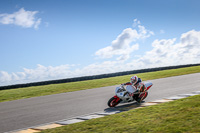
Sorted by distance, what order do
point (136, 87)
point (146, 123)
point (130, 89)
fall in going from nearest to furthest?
point (146, 123) → point (130, 89) → point (136, 87)

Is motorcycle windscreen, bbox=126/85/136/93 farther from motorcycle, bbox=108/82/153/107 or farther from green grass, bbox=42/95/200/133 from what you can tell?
green grass, bbox=42/95/200/133

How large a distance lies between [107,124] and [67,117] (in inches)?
94.9

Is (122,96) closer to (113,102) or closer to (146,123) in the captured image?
(113,102)

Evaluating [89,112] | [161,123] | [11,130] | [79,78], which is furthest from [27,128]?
[79,78]

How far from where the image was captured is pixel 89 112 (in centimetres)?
905

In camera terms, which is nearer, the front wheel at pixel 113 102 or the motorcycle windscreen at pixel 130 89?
the front wheel at pixel 113 102

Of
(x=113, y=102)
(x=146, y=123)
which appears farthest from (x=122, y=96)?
(x=146, y=123)

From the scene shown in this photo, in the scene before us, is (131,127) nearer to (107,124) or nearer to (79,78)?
(107,124)

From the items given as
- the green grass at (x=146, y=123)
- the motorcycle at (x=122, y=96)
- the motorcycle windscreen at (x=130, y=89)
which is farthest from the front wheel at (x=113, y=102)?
the green grass at (x=146, y=123)

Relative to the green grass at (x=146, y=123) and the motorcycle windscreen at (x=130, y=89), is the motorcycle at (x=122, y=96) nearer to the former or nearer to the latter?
the motorcycle windscreen at (x=130, y=89)

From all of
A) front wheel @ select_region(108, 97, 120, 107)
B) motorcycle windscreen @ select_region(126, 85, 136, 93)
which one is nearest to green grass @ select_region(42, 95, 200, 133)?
front wheel @ select_region(108, 97, 120, 107)

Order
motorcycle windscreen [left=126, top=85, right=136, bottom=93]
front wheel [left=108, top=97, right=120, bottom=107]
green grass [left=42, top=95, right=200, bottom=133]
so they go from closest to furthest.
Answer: green grass [left=42, top=95, right=200, bottom=133] < front wheel [left=108, top=97, right=120, bottom=107] < motorcycle windscreen [left=126, top=85, right=136, bottom=93]

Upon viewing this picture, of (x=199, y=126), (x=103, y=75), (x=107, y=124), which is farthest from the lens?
(x=103, y=75)

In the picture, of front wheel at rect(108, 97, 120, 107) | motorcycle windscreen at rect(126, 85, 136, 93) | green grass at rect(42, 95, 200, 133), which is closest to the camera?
green grass at rect(42, 95, 200, 133)
